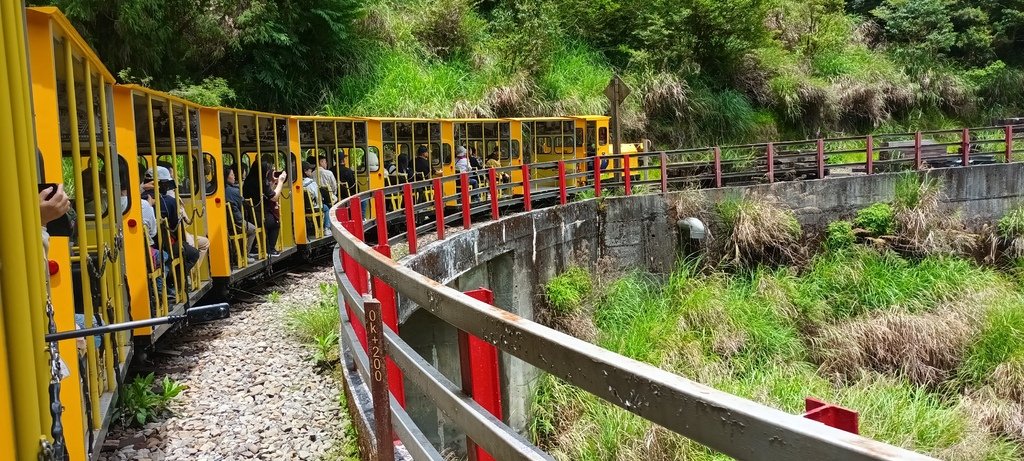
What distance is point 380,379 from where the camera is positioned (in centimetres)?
339

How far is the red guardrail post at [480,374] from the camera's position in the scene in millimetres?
2641

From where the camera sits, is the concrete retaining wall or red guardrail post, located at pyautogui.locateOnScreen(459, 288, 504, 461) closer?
red guardrail post, located at pyautogui.locateOnScreen(459, 288, 504, 461)

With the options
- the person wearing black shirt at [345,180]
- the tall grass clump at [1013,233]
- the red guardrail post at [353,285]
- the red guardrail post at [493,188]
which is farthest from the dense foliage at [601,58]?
the red guardrail post at [353,285]

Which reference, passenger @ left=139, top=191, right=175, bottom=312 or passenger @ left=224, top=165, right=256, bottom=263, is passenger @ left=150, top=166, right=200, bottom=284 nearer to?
passenger @ left=139, top=191, right=175, bottom=312

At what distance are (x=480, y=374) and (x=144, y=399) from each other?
3.85 meters

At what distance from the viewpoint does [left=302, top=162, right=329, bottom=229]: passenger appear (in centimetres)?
1265

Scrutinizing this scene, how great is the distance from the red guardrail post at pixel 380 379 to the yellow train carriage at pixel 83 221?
1503 millimetres

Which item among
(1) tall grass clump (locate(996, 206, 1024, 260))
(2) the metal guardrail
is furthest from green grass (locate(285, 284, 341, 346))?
(1) tall grass clump (locate(996, 206, 1024, 260))

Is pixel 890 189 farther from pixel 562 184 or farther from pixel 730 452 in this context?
pixel 730 452

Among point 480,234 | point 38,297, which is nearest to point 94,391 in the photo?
point 38,297

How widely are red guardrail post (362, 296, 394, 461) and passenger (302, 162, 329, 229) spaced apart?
958 cm

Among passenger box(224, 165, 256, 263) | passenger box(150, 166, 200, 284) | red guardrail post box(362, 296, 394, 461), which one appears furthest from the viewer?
passenger box(224, 165, 256, 263)

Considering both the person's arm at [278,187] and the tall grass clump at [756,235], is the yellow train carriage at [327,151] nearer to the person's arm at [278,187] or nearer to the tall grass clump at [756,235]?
the person's arm at [278,187]

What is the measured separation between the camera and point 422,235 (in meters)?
12.9
